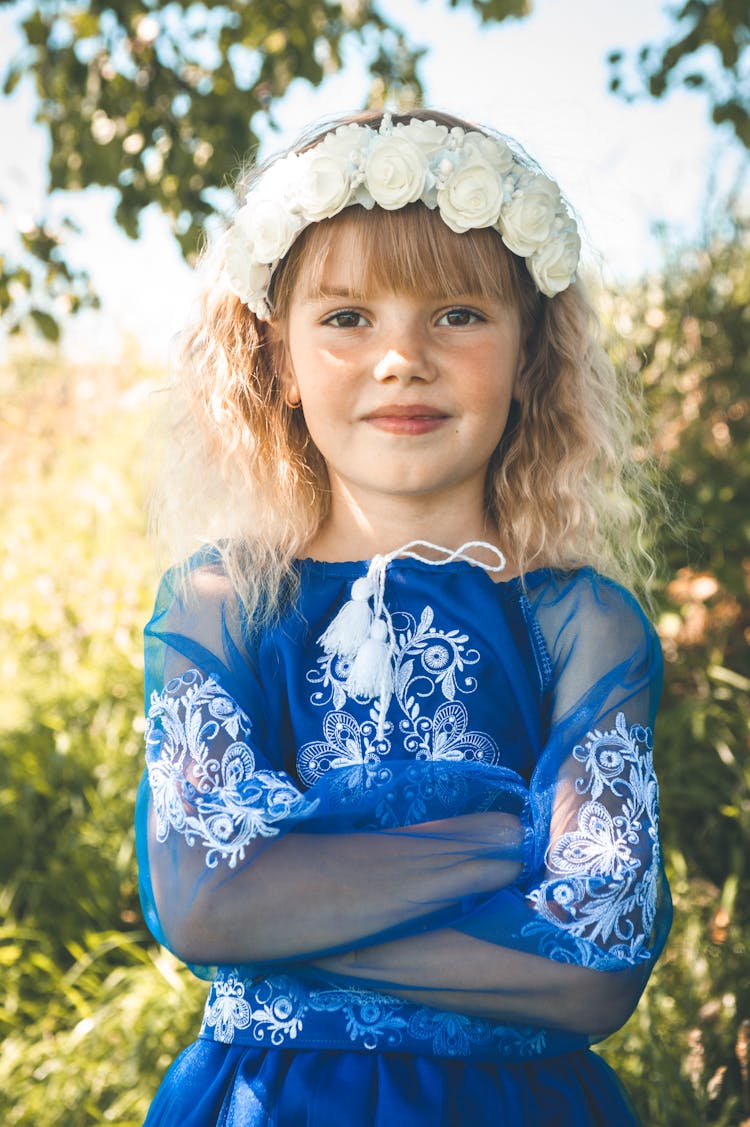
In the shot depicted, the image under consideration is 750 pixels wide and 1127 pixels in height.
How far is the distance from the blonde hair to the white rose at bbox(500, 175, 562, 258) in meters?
0.03

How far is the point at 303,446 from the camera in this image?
197 centimetres

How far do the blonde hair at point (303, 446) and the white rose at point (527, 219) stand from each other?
3 centimetres

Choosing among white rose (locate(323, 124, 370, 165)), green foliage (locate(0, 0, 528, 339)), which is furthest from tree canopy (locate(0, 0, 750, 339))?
white rose (locate(323, 124, 370, 165))

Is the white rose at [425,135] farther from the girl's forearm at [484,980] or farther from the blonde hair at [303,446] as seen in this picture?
the girl's forearm at [484,980]

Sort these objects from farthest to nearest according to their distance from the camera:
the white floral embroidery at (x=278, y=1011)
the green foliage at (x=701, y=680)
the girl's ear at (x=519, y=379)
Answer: the green foliage at (x=701, y=680) → the girl's ear at (x=519, y=379) → the white floral embroidery at (x=278, y=1011)

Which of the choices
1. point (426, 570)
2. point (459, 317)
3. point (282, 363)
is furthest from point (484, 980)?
point (282, 363)

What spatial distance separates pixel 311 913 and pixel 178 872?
0.64 ft

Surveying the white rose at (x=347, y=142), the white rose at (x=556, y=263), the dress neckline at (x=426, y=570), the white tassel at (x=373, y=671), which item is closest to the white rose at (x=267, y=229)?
the white rose at (x=347, y=142)

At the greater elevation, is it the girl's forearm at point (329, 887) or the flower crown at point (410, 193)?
the flower crown at point (410, 193)

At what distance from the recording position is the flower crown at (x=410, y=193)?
66.1 inches

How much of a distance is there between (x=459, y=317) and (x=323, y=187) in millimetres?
271

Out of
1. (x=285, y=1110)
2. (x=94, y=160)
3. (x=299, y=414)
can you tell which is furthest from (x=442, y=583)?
(x=94, y=160)

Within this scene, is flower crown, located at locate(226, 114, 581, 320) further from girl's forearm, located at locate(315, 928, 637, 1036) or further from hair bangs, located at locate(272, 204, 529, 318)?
girl's forearm, located at locate(315, 928, 637, 1036)

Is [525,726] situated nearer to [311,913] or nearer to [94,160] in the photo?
[311,913]
